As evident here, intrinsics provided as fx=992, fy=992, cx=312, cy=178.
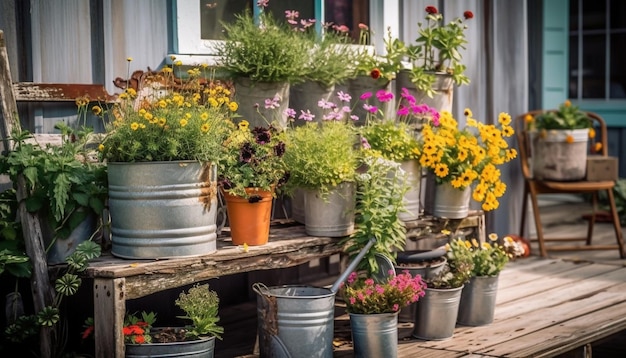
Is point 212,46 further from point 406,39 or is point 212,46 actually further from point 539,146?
point 539,146

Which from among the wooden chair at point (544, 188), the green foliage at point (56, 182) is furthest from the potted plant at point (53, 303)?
the wooden chair at point (544, 188)

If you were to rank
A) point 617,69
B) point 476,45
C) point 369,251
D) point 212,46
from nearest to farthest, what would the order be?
point 369,251 < point 212,46 < point 476,45 < point 617,69

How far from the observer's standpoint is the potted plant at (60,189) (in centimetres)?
339

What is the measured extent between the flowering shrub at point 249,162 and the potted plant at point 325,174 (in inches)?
5.0

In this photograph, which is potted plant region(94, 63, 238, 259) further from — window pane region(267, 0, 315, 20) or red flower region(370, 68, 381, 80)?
window pane region(267, 0, 315, 20)

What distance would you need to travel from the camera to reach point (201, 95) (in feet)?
14.1

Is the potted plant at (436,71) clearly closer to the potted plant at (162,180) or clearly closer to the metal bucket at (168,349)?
the potted plant at (162,180)

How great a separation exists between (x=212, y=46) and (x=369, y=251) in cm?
117

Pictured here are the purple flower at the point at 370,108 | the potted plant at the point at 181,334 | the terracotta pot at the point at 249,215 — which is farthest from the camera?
the purple flower at the point at 370,108

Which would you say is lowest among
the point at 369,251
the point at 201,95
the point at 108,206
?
the point at 369,251

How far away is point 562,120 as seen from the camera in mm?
6426

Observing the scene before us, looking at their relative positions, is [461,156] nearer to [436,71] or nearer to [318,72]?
[436,71]

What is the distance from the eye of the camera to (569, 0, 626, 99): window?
9.12m

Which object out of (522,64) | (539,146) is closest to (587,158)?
(539,146)
